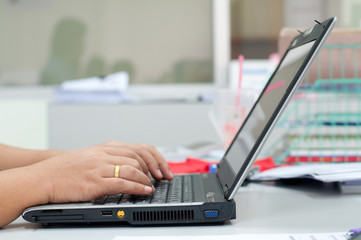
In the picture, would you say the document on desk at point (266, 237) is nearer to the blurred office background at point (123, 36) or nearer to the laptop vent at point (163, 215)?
the laptop vent at point (163, 215)

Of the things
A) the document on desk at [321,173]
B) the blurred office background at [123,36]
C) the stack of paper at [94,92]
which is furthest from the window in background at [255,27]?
the document on desk at [321,173]

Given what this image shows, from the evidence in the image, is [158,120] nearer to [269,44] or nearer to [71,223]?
[269,44]

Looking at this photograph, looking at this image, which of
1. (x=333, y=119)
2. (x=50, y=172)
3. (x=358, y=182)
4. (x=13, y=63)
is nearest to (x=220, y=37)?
(x=13, y=63)

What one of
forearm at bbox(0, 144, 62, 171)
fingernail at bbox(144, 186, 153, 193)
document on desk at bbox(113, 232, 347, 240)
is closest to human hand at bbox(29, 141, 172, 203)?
fingernail at bbox(144, 186, 153, 193)

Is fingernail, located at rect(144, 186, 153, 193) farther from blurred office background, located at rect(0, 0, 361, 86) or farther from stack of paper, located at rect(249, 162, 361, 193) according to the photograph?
blurred office background, located at rect(0, 0, 361, 86)

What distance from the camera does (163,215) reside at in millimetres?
626

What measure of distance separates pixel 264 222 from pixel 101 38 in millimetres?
2473

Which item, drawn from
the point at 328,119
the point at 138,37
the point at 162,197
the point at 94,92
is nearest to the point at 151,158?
the point at 162,197

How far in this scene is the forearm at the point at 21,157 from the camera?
37.3 inches

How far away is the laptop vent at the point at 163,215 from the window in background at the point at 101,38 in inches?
93.7

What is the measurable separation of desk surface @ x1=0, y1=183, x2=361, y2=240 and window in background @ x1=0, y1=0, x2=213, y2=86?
2.23 metres

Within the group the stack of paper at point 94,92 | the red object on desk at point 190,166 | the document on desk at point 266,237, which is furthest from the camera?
the stack of paper at point 94,92

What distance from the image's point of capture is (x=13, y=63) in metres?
3.00

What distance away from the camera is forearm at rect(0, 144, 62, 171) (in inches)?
37.3
